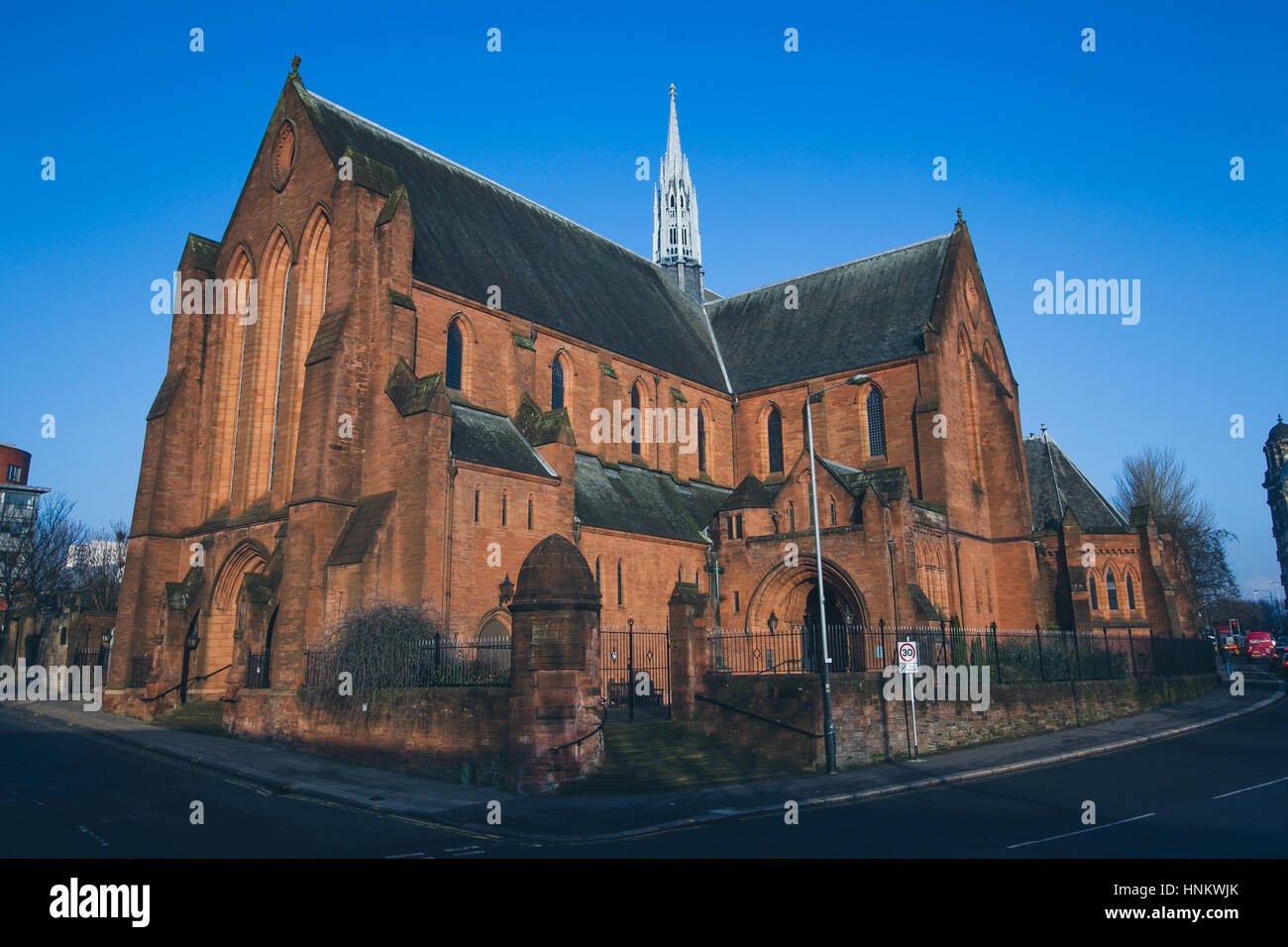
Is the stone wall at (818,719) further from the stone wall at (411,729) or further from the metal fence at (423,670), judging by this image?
the stone wall at (411,729)

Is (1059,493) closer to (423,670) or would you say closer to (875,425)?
(875,425)

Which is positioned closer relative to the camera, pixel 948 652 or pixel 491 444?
pixel 948 652

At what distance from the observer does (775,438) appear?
40656mm

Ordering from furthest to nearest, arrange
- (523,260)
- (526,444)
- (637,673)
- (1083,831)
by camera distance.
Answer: (523,260)
(526,444)
(637,673)
(1083,831)

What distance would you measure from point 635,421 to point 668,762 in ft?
65.2

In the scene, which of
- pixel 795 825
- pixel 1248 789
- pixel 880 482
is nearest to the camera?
pixel 795 825

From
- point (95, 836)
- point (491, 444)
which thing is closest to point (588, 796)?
point (95, 836)

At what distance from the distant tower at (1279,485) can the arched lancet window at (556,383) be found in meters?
126

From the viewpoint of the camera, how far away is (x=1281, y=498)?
125m

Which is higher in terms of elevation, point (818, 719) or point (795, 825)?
point (818, 719)

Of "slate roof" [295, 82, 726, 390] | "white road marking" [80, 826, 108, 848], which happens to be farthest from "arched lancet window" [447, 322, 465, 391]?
"white road marking" [80, 826, 108, 848]

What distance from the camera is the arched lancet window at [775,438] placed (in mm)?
40156

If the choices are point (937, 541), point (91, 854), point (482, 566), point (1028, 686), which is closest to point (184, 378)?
point (482, 566)
